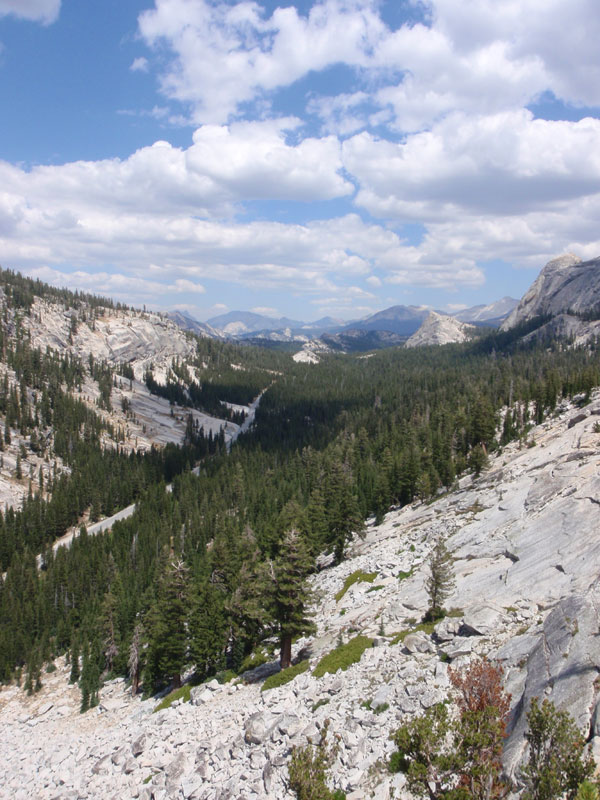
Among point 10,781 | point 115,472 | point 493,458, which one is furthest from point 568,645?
point 115,472

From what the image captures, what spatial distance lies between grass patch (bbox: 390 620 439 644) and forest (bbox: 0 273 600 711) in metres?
8.94

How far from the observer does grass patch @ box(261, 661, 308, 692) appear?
113ft

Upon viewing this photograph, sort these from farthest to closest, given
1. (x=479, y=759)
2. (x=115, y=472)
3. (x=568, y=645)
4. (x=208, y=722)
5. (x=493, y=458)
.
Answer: (x=115, y=472) < (x=493, y=458) < (x=208, y=722) < (x=568, y=645) < (x=479, y=759)

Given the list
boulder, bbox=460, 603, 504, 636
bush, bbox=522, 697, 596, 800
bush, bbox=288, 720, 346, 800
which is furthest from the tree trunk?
bush, bbox=522, 697, 596, 800

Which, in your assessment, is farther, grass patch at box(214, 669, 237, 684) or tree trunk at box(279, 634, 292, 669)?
grass patch at box(214, 669, 237, 684)

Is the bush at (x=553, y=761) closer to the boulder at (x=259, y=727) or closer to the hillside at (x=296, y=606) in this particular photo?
the hillside at (x=296, y=606)

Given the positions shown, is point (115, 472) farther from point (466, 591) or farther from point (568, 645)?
point (568, 645)

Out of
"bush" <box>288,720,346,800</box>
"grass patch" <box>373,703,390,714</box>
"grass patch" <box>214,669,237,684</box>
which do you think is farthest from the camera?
"grass patch" <box>214,669,237,684</box>

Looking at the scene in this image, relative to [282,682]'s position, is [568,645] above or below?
above

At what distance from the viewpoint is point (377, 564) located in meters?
58.1

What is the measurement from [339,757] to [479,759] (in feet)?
32.0

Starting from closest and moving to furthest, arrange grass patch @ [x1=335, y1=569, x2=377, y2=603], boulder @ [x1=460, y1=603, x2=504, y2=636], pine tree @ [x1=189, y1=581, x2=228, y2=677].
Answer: boulder @ [x1=460, y1=603, x2=504, y2=636] < pine tree @ [x1=189, y1=581, x2=228, y2=677] < grass patch @ [x1=335, y1=569, x2=377, y2=603]

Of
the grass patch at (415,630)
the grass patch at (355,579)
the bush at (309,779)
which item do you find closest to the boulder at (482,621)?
the grass patch at (415,630)

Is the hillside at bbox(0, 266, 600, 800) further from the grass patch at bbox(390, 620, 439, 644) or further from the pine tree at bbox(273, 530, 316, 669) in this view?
the grass patch at bbox(390, 620, 439, 644)
